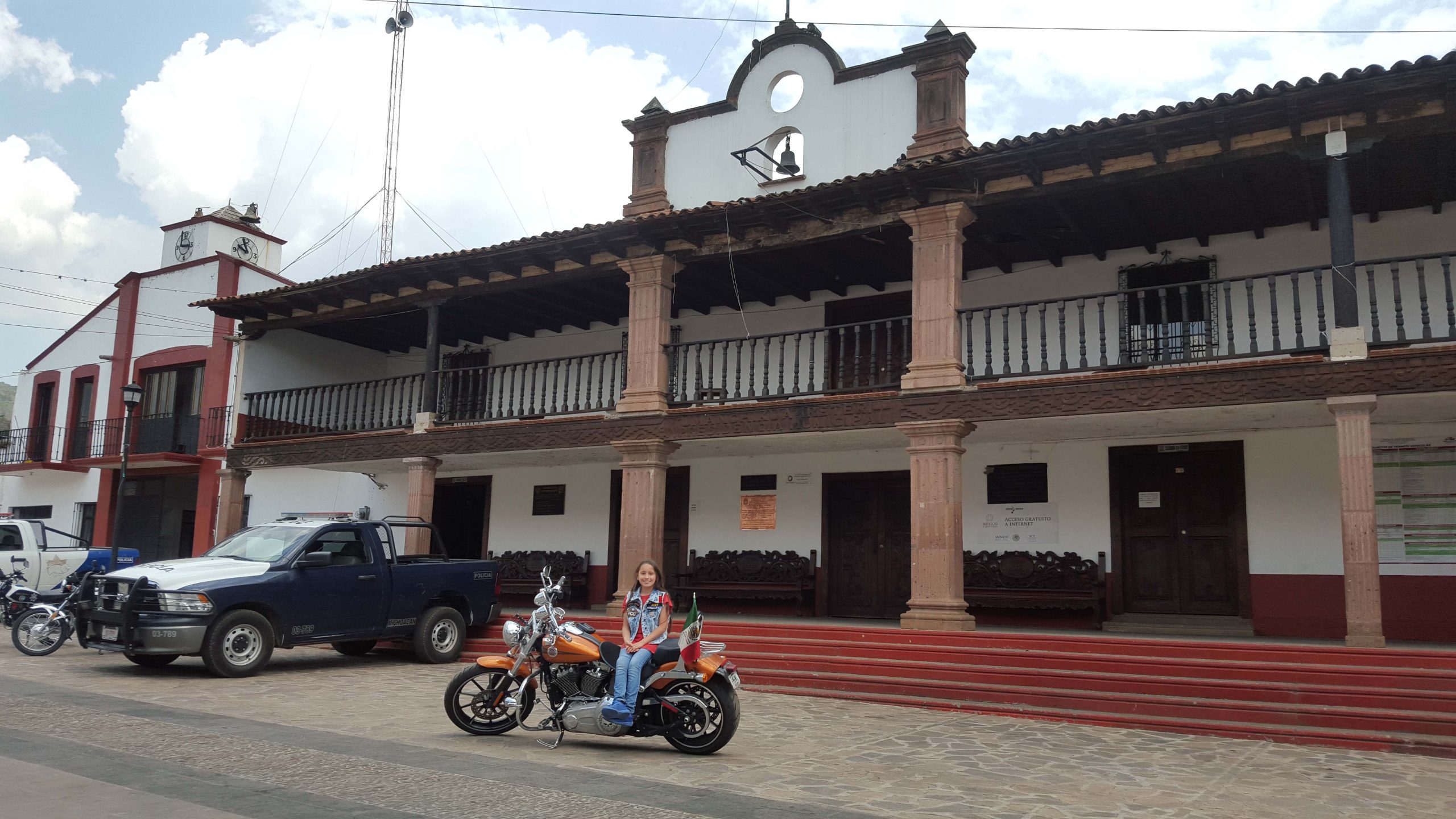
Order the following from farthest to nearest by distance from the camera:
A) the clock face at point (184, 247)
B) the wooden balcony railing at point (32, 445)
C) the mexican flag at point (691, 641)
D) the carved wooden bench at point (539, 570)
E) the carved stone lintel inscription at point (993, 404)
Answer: the wooden balcony railing at point (32, 445) → the clock face at point (184, 247) → the carved wooden bench at point (539, 570) → the carved stone lintel inscription at point (993, 404) → the mexican flag at point (691, 641)

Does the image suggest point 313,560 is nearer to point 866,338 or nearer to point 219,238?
point 866,338

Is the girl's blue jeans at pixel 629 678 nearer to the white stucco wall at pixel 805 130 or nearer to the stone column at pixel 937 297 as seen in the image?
the stone column at pixel 937 297

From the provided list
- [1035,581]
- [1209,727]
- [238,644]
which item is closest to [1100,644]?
[1209,727]

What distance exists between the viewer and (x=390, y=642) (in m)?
14.1

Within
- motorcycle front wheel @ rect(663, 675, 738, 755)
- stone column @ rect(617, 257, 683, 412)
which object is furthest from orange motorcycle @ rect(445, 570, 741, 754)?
stone column @ rect(617, 257, 683, 412)

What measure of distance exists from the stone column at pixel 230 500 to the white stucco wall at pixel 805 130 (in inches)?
347

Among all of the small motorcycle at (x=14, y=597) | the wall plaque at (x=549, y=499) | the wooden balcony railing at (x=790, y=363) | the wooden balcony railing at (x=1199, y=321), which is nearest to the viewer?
the wooden balcony railing at (x=1199, y=321)

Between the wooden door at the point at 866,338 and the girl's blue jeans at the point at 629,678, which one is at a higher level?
the wooden door at the point at 866,338

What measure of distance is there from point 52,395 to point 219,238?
630cm

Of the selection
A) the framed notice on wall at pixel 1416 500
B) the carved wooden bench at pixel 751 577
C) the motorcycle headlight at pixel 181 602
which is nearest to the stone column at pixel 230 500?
the carved wooden bench at pixel 751 577

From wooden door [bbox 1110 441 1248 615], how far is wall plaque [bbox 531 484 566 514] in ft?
29.4

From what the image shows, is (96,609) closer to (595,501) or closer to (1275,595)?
(595,501)

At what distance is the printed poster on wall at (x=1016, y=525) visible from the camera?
1354 cm

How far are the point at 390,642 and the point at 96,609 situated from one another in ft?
13.0
